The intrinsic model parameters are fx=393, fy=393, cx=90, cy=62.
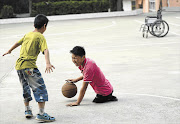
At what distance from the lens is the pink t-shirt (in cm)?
675

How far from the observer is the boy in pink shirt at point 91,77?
21.6 ft

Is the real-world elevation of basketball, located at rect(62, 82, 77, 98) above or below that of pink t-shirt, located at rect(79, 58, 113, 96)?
below

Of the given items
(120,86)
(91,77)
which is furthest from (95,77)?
(120,86)

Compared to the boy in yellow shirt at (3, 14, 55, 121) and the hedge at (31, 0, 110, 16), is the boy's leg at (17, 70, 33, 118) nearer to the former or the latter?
the boy in yellow shirt at (3, 14, 55, 121)

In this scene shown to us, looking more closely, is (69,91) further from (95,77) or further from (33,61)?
(33,61)

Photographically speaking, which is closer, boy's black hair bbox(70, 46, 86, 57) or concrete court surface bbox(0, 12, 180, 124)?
concrete court surface bbox(0, 12, 180, 124)

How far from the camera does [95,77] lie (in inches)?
273

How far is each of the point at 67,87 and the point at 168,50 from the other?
7188 millimetres

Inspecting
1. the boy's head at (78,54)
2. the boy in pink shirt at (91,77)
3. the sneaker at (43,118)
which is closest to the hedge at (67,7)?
the boy in pink shirt at (91,77)

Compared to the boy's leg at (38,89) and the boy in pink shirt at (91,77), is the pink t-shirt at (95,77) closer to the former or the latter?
the boy in pink shirt at (91,77)

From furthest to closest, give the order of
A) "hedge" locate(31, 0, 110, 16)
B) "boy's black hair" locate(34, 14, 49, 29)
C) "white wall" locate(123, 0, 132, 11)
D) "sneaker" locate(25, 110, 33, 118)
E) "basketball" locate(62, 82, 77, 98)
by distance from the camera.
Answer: "white wall" locate(123, 0, 132, 11), "hedge" locate(31, 0, 110, 16), "basketball" locate(62, 82, 77, 98), "sneaker" locate(25, 110, 33, 118), "boy's black hair" locate(34, 14, 49, 29)

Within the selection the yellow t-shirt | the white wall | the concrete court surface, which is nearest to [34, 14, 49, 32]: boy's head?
the yellow t-shirt

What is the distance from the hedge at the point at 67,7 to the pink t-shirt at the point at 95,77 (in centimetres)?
3245

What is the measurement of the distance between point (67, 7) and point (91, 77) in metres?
32.9
